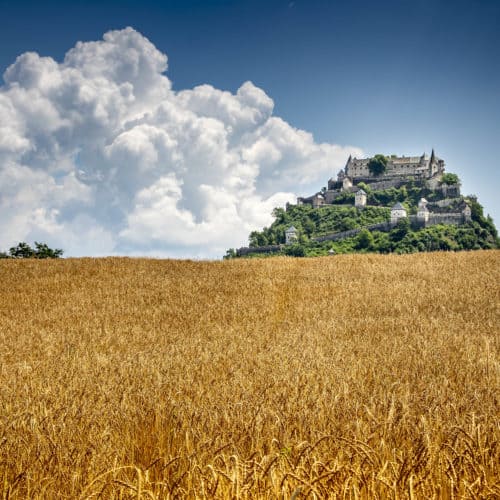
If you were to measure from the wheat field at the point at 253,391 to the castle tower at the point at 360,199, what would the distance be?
5123 inches

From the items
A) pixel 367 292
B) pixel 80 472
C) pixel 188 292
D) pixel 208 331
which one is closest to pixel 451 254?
pixel 367 292

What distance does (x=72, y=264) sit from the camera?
19828 millimetres

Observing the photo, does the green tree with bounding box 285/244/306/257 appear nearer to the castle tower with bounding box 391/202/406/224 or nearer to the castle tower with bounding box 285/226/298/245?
the castle tower with bounding box 285/226/298/245

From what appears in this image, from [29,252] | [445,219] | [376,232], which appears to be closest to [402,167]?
[445,219]

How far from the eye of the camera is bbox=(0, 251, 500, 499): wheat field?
104 inches

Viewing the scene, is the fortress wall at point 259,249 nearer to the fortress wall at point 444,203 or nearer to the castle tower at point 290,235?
the castle tower at point 290,235

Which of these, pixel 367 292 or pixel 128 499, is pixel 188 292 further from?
pixel 128 499

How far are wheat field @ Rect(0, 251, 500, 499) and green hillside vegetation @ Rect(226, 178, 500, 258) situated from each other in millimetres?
95567

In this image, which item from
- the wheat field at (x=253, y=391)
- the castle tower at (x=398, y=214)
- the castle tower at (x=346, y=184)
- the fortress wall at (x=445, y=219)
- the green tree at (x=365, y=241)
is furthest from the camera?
the castle tower at (x=346, y=184)

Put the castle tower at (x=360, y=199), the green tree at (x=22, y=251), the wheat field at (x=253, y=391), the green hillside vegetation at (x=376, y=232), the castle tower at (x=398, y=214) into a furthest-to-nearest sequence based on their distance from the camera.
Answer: the castle tower at (x=360, y=199) → the castle tower at (x=398, y=214) → the green hillside vegetation at (x=376, y=232) → the green tree at (x=22, y=251) → the wheat field at (x=253, y=391)

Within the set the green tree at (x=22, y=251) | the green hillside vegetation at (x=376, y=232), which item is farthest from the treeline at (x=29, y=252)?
the green hillside vegetation at (x=376, y=232)

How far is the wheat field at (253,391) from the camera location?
2637 mm

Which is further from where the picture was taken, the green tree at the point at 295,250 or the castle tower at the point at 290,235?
the castle tower at the point at 290,235

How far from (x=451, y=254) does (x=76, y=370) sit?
1919 cm
